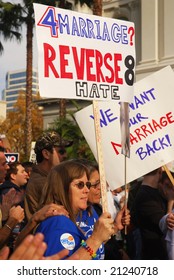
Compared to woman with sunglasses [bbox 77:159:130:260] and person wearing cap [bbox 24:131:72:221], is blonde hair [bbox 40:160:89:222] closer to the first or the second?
woman with sunglasses [bbox 77:159:130:260]

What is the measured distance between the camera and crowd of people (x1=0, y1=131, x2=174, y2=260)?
2979mm

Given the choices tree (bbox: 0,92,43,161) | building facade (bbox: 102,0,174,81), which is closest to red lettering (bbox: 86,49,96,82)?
building facade (bbox: 102,0,174,81)

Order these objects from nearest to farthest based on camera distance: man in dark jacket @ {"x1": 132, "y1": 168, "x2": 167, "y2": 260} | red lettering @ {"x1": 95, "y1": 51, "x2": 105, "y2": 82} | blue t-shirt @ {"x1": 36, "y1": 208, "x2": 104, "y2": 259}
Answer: blue t-shirt @ {"x1": 36, "y1": 208, "x2": 104, "y2": 259}
red lettering @ {"x1": 95, "y1": 51, "x2": 105, "y2": 82}
man in dark jacket @ {"x1": 132, "y1": 168, "x2": 167, "y2": 260}

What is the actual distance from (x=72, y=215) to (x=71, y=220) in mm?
60

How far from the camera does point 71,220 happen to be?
125 inches

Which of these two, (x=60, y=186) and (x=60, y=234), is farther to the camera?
(x=60, y=186)

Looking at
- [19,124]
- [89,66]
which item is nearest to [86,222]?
[89,66]

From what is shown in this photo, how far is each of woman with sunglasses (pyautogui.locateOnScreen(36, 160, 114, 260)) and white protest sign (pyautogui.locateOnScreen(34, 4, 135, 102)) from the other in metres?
0.56

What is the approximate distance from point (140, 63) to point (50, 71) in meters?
27.3

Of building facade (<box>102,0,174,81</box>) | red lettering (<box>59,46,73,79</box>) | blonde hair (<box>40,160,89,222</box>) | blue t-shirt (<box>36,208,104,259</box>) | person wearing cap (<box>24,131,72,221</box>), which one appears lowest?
blue t-shirt (<box>36,208,104,259</box>)

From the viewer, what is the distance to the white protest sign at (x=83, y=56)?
3.70 m

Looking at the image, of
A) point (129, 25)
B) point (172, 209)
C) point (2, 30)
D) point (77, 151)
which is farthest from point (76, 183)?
point (2, 30)

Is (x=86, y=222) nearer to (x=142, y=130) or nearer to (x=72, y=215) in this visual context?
(x=72, y=215)

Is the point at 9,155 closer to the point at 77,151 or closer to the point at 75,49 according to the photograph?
the point at 75,49
